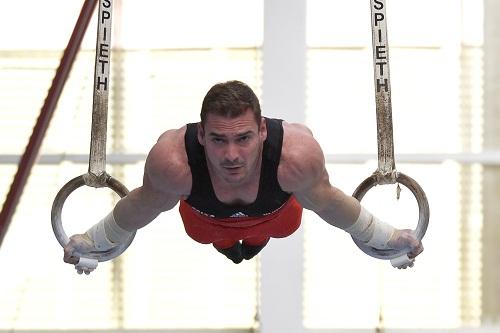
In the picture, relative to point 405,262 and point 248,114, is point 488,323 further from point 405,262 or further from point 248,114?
point 248,114

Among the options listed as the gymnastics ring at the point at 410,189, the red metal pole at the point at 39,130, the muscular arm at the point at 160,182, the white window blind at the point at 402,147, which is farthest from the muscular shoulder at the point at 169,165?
the white window blind at the point at 402,147

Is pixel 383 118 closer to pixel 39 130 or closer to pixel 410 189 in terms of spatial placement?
pixel 410 189

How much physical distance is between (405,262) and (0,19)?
356 cm

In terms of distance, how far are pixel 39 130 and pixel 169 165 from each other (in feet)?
4.20

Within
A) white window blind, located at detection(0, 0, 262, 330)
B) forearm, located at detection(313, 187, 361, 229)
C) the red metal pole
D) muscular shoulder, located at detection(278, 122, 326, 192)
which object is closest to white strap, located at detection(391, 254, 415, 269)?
forearm, located at detection(313, 187, 361, 229)

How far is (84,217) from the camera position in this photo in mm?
6082

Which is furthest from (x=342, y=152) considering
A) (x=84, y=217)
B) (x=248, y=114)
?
(x=248, y=114)

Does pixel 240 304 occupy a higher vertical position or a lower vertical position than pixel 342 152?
lower

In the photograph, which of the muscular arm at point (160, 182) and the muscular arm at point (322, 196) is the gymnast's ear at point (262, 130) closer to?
the muscular arm at point (322, 196)

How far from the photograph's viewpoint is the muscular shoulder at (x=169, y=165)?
2959mm

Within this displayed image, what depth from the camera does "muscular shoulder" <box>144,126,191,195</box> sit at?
296 cm

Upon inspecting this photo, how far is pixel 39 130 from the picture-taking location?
4.07m

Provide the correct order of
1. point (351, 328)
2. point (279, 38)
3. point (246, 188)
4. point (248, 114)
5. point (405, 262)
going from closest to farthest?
point (248, 114)
point (246, 188)
point (405, 262)
point (279, 38)
point (351, 328)

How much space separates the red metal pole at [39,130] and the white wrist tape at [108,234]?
61 cm
